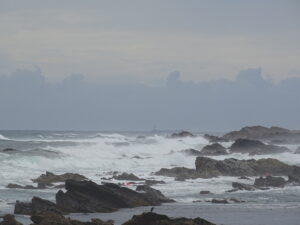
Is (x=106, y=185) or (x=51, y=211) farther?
(x=106, y=185)

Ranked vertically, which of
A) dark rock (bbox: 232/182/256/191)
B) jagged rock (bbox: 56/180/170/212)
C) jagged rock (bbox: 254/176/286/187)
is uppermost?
jagged rock (bbox: 254/176/286/187)

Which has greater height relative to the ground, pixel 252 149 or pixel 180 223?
pixel 252 149

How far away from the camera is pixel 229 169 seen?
52250 millimetres

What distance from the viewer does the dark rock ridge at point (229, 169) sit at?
5094 cm

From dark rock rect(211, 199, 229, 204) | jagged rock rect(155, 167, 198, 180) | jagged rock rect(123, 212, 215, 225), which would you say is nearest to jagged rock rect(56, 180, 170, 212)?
dark rock rect(211, 199, 229, 204)

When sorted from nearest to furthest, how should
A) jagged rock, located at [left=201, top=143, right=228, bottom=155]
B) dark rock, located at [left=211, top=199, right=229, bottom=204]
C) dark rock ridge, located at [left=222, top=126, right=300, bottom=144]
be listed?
dark rock, located at [left=211, top=199, right=229, bottom=204]
jagged rock, located at [left=201, top=143, right=228, bottom=155]
dark rock ridge, located at [left=222, top=126, right=300, bottom=144]

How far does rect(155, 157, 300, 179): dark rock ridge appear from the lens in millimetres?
50938

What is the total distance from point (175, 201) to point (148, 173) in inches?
719

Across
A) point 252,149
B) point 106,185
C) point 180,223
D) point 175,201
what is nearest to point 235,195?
point 175,201

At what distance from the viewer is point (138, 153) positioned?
8431 cm

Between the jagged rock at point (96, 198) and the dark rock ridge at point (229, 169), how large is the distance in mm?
15090

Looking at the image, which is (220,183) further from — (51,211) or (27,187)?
(51,211)

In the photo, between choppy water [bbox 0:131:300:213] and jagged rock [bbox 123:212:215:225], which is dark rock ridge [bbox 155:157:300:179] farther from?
jagged rock [bbox 123:212:215:225]

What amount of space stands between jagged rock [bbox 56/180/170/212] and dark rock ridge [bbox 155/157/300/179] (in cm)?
1509
